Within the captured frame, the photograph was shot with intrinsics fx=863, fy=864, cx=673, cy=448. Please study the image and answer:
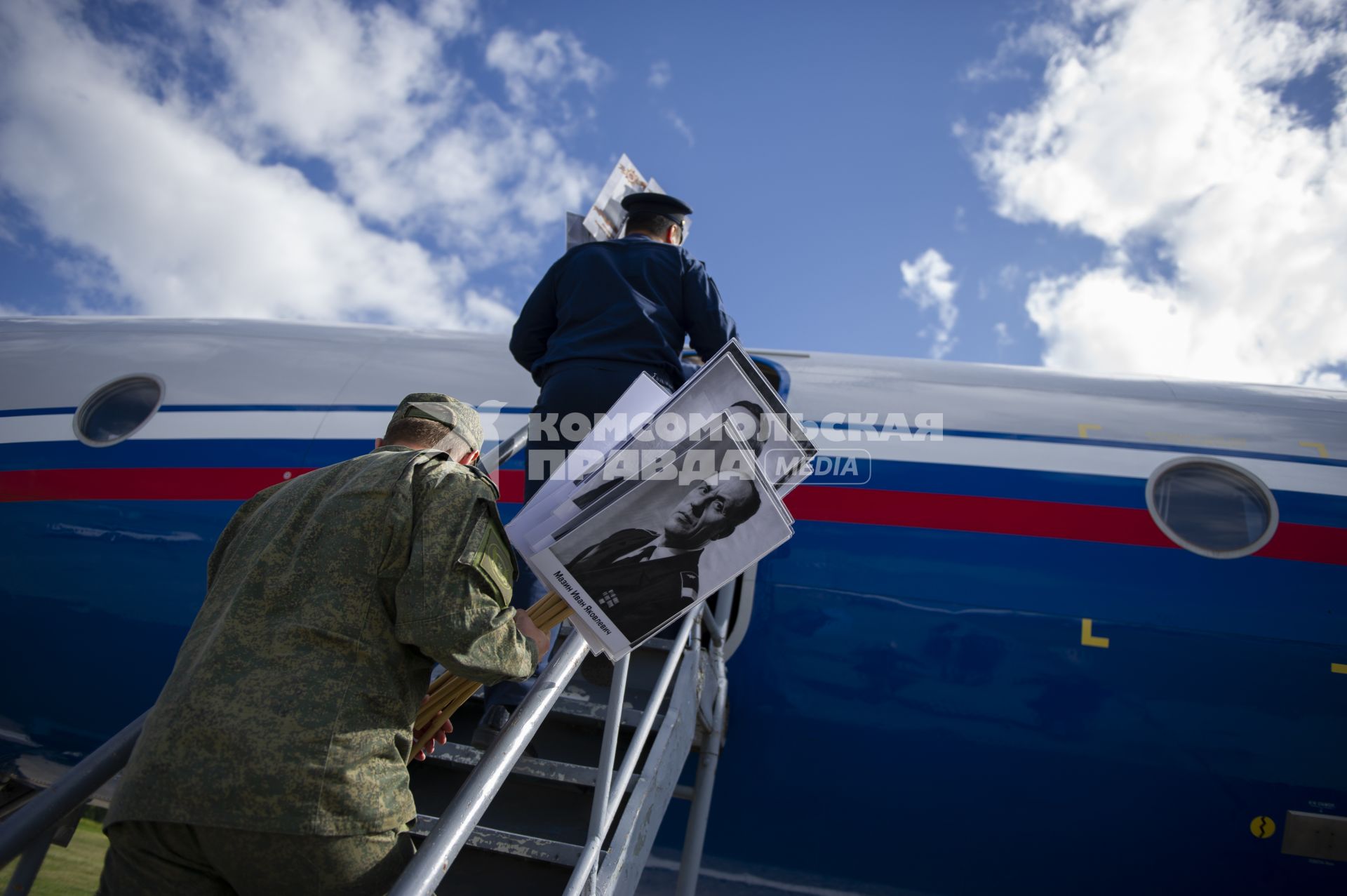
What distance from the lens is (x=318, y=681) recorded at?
1.87 m

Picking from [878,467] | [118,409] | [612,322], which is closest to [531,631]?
[612,322]

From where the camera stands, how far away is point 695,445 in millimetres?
2174

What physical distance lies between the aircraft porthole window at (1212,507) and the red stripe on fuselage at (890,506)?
0.27 feet

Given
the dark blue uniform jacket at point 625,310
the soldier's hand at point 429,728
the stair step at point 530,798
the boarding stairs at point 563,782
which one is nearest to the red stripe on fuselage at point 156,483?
the dark blue uniform jacket at point 625,310

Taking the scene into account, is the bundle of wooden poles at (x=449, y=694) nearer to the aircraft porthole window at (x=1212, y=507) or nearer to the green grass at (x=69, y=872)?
the aircraft porthole window at (x=1212, y=507)

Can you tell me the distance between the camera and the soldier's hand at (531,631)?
2301 mm

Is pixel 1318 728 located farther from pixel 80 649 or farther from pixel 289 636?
pixel 80 649

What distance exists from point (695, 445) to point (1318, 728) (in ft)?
12.4

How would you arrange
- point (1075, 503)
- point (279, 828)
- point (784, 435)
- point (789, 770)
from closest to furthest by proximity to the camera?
point (279, 828), point (784, 435), point (789, 770), point (1075, 503)

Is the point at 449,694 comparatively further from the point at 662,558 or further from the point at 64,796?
the point at 64,796

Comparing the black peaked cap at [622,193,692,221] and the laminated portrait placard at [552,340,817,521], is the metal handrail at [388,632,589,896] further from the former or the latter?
the black peaked cap at [622,193,692,221]

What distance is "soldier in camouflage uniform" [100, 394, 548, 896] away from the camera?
1.80 meters

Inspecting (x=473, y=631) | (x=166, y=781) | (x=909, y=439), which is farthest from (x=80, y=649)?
(x=909, y=439)

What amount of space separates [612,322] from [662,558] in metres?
1.70
